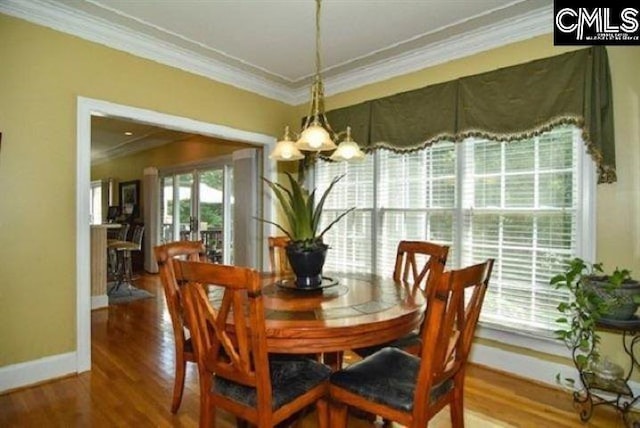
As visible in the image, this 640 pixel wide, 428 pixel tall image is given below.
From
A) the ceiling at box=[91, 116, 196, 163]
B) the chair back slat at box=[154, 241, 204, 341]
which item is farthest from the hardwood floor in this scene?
the ceiling at box=[91, 116, 196, 163]

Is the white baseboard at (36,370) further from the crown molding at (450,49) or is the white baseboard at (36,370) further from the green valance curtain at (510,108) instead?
the crown molding at (450,49)

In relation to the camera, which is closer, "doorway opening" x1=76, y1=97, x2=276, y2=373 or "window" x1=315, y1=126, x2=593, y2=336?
"window" x1=315, y1=126, x2=593, y2=336

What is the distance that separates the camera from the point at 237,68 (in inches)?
142

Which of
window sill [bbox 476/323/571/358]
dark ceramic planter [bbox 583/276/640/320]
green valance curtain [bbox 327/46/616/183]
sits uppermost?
green valance curtain [bbox 327/46/616/183]

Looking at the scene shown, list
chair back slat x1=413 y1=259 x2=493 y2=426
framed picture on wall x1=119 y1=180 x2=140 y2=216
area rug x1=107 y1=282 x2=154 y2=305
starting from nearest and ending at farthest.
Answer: chair back slat x1=413 y1=259 x2=493 y2=426
area rug x1=107 y1=282 x2=154 y2=305
framed picture on wall x1=119 y1=180 x2=140 y2=216

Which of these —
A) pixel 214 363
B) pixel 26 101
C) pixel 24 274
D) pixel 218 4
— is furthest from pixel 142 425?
pixel 218 4

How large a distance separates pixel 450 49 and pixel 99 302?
4814mm

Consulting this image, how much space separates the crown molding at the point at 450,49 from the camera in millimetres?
2596

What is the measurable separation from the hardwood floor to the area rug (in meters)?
1.90

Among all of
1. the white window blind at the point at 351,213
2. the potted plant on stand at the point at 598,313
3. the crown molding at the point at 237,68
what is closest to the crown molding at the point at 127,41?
the crown molding at the point at 237,68

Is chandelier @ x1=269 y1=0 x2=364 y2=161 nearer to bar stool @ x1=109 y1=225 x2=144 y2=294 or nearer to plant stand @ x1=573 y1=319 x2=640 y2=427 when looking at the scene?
plant stand @ x1=573 y1=319 x2=640 y2=427

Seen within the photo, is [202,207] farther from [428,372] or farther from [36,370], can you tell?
[428,372]

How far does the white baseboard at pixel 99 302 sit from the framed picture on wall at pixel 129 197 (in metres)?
3.43

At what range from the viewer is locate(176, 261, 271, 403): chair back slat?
4.35 feet
